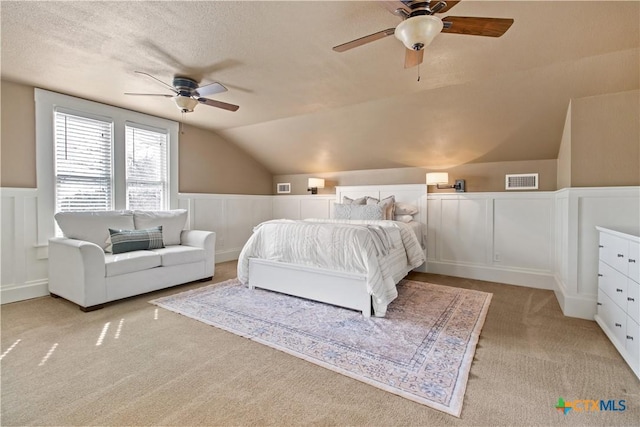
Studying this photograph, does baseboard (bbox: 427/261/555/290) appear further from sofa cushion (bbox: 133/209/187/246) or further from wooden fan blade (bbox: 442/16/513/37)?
sofa cushion (bbox: 133/209/187/246)

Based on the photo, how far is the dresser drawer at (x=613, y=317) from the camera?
7.16 ft

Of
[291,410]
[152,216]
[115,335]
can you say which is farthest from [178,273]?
[291,410]

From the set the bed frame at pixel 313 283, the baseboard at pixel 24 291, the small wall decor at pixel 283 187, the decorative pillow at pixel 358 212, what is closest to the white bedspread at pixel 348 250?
the bed frame at pixel 313 283

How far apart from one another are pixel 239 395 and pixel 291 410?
1.12 ft

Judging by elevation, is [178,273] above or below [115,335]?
above

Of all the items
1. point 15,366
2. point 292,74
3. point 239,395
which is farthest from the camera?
point 292,74

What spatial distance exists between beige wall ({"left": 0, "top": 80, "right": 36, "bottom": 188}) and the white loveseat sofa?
68 centimetres

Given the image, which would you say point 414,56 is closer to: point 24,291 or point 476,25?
point 476,25

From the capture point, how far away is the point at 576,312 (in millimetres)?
2896

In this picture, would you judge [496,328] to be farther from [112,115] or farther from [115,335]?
[112,115]

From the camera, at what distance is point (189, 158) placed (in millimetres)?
5145

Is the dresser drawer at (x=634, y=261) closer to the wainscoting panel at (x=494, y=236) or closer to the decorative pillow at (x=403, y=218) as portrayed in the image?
the wainscoting panel at (x=494, y=236)

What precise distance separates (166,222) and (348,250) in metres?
2.71

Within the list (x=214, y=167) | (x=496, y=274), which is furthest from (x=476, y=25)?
(x=214, y=167)
